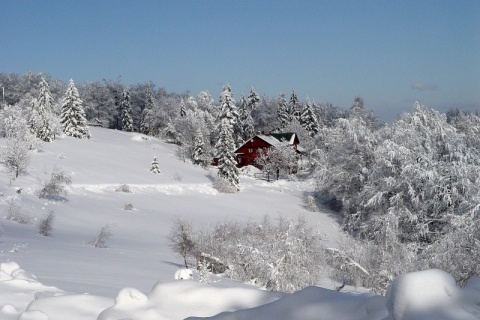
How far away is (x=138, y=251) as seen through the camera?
754 inches

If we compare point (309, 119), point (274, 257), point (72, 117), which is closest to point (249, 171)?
point (309, 119)

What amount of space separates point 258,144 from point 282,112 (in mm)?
20824

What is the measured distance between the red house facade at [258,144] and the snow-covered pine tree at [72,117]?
66.1ft

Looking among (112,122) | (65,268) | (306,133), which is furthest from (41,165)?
(112,122)

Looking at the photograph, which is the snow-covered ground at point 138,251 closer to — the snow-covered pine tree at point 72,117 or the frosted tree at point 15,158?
the frosted tree at point 15,158

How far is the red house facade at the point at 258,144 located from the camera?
61.1 metres

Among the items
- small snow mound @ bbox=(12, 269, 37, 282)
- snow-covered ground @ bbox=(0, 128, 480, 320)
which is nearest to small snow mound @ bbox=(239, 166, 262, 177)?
snow-covered ground @ bbox=(0, 128, 480, 320)

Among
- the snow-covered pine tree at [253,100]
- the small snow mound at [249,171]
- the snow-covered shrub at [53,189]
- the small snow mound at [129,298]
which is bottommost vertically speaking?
the small snow mound at [249,171]

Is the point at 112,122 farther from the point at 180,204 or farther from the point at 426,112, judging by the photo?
the point at 426,112

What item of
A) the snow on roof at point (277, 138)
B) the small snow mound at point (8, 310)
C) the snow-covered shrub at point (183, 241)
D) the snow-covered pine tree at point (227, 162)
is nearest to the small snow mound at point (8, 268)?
the small snow mound at point (8, 310)

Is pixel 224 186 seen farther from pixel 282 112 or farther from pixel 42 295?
pixel 282 112

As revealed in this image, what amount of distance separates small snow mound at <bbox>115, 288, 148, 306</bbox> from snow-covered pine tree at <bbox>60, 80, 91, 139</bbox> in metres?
54.6

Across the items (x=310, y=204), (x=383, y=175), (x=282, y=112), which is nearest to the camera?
(x=383, y=175)

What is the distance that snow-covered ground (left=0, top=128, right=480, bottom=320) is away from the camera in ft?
10.5
